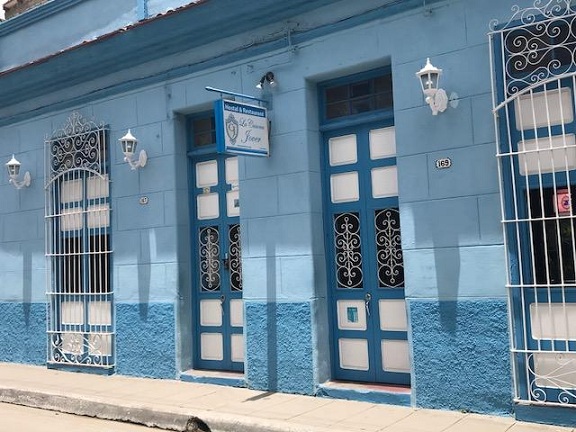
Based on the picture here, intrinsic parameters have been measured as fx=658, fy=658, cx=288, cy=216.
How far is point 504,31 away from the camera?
5875mm

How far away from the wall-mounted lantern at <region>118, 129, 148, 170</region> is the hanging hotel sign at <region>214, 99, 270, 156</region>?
6.34ft

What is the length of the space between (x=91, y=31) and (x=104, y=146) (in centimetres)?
179

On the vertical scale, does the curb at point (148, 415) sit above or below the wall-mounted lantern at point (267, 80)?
below

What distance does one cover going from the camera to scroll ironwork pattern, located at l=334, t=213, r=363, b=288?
22.8ft

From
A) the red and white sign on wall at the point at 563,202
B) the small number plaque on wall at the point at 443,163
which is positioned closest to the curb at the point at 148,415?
the small number plaque on wall at the point at 443,163

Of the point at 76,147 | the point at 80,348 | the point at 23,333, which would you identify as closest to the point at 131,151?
the point at 76,147

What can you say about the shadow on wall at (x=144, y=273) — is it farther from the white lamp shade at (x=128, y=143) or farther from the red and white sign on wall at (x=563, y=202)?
the red and white sign on wall at (x=563, y=202)

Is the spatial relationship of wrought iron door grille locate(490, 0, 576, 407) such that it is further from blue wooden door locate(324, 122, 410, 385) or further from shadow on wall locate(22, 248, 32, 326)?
shadow on wall locate(22, 248, 32, 326)

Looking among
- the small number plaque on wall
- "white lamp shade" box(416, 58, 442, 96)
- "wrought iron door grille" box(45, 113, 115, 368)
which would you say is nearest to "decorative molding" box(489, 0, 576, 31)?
"white lamp shade" box(416, 58, 442, 96)

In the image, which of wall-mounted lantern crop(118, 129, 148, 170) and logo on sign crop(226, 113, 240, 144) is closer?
logo on sign crop(226, 113, 240, 144)

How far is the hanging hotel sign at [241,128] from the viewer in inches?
258

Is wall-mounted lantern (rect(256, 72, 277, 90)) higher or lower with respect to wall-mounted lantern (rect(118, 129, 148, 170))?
higher

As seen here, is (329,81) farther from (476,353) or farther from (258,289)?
(476,353)

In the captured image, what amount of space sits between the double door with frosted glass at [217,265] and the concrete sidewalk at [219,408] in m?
0.54
